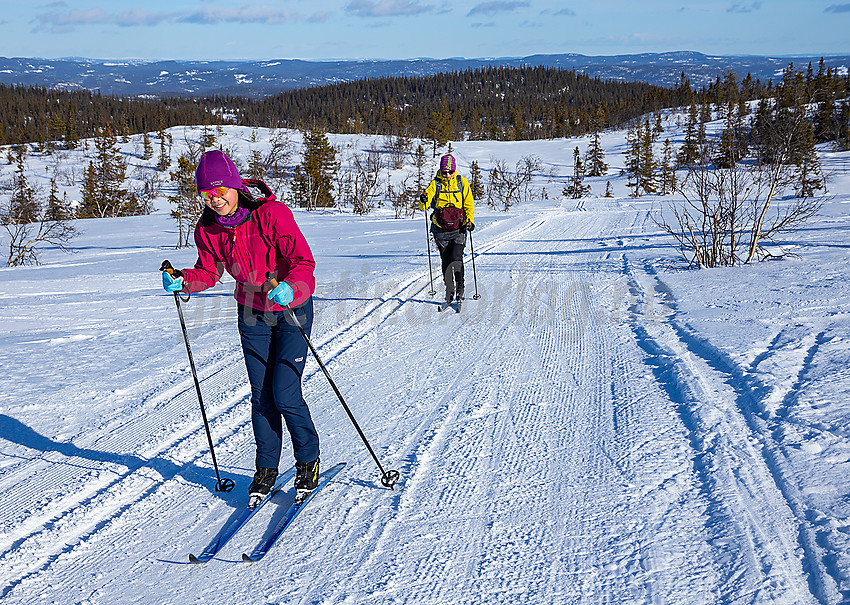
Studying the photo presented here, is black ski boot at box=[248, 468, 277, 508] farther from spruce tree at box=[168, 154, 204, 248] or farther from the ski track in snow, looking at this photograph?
spruce tree at box=[168, 154, 204, 248]

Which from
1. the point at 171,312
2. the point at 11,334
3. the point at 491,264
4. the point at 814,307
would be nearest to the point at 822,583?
the point at 814,307

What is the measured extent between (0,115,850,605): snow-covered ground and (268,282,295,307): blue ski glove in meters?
1.26

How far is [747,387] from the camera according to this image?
4.40 metres

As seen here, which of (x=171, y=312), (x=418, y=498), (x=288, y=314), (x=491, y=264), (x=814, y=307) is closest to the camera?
(x=288, y=314)

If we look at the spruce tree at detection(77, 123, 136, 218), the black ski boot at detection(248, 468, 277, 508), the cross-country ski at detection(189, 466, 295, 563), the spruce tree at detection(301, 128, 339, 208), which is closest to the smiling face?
the black ski boot at detection(248, 468, 277, 508)

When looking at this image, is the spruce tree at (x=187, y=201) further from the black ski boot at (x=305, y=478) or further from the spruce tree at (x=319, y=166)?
the spruce tree at (x=319, y=166)

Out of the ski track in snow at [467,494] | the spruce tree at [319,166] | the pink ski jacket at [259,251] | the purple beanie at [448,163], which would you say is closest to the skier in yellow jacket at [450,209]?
the purple beanie at [448,163]

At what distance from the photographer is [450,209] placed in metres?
7.50

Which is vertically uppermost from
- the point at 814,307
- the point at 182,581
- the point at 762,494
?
the point at 814,307

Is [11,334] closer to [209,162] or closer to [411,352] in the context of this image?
[411,352]

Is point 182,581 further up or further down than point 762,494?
further down

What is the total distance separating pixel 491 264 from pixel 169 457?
28.1 ft

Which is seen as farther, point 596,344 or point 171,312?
point 171,312

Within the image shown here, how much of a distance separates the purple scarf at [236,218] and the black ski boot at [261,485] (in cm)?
145
